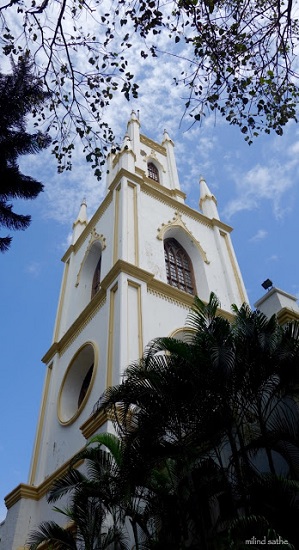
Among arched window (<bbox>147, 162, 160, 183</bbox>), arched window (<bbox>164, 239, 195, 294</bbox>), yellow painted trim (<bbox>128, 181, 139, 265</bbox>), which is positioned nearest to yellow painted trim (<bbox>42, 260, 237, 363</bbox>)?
yellow painted trim (<bbox>128, 181, 139, 265</bbox>)

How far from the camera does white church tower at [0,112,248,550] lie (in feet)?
35.2

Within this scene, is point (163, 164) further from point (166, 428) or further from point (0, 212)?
point (166, 428)

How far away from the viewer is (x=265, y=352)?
6.09 m

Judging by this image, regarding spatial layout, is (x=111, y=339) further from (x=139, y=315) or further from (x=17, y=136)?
(x=17, y=136)

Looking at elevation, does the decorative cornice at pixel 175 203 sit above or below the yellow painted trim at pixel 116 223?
above

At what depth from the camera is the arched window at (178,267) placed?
14914mm

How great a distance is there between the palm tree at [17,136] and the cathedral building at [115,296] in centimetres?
390

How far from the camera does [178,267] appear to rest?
1560cm

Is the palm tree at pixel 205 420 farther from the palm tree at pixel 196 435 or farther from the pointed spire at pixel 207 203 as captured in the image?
the pointed spire at pixel 207 203

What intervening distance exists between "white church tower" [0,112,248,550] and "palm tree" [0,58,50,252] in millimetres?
3294

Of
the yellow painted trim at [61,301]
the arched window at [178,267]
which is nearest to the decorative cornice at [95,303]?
the yellow painted trim at [61,301]

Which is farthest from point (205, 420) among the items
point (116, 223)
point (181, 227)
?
point (181, 227)

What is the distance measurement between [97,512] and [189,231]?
11.8m

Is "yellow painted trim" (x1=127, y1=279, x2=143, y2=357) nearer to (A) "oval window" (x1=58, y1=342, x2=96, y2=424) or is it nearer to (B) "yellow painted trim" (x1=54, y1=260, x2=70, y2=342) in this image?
(A) "oval window" (x1=58, y1=342, x2=96, y2=424)
